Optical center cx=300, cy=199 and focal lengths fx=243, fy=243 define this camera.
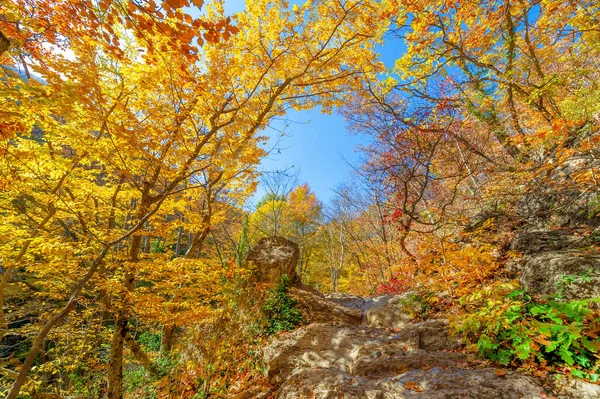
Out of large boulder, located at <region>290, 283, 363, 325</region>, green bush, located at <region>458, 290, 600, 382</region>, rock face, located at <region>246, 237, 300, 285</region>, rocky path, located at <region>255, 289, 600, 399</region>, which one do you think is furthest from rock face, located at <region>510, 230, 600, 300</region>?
rock face, located at <region>246, 237, 300, 285</region>

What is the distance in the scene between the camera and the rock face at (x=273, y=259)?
678 cm

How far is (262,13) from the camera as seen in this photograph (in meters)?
5.14

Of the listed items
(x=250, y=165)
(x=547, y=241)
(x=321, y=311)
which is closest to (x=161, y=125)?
(x=250, y=165)

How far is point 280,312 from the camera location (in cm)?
602

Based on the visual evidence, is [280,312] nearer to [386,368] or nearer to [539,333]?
[386,368]

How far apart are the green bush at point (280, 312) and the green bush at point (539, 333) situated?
3582 millimetres

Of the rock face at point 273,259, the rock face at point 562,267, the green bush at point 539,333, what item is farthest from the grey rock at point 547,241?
the rock face at point 273,259

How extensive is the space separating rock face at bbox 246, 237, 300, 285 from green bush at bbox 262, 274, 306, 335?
426 millimetres

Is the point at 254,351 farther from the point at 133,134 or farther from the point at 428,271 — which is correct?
the point at 133,134

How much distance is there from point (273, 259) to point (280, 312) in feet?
4.82

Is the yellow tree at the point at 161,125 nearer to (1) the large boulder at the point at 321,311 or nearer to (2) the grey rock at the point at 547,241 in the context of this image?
(1) the large boulder at the point at 321,311

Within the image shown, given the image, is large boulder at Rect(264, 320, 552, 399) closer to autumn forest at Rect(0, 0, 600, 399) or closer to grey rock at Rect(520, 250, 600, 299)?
autumn forest at Rect(0, 0, 600, 399)

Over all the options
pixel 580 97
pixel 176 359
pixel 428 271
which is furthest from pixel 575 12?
pixel 176 359

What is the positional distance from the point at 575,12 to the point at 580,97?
2147 mm
